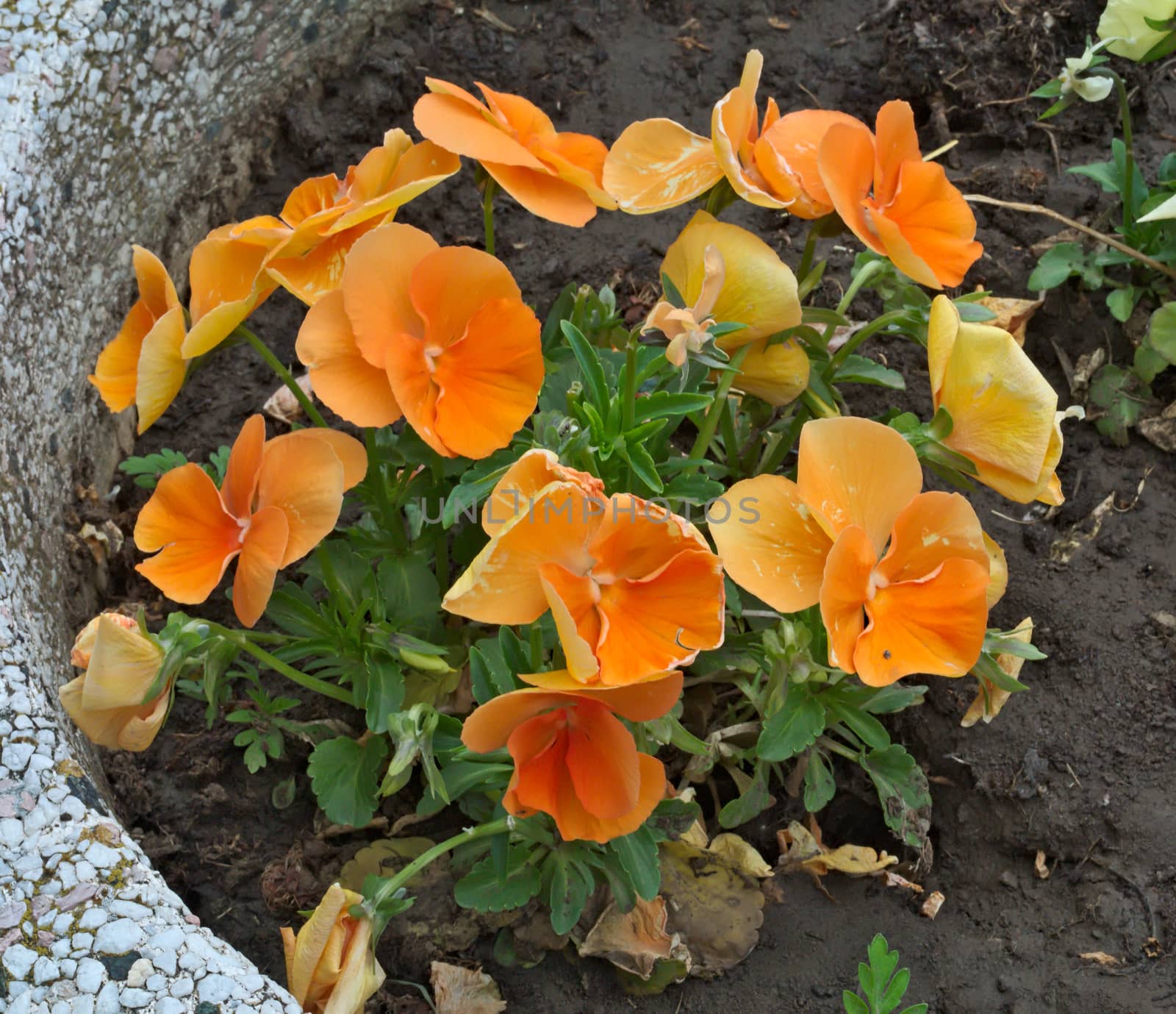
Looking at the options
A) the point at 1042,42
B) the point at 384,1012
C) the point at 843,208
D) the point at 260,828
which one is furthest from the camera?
the point at 1042,42

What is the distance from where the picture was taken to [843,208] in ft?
5.18

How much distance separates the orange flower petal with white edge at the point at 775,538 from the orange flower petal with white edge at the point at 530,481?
0.79 ft

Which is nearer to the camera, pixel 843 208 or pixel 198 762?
pixel 843 208

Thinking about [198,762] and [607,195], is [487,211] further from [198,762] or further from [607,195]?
[198,762]

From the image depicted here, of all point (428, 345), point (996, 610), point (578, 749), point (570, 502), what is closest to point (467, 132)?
point (428, 345)

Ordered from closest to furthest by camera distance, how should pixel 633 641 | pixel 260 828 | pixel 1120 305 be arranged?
pixel 633 641
pixel 260 828
pixel 1120 305

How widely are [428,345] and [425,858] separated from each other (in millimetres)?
682

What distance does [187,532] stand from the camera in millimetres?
1510

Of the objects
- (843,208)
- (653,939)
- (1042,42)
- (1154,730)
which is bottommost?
(1154,730)

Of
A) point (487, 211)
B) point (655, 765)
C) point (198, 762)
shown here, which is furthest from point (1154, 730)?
point (198, 762)

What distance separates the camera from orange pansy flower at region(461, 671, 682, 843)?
4.14 ft

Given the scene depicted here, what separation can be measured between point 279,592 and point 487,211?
673 millimetres

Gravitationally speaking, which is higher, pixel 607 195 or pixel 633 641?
pixel 607 195

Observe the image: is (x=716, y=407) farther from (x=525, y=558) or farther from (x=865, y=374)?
(x=525, y=558)
